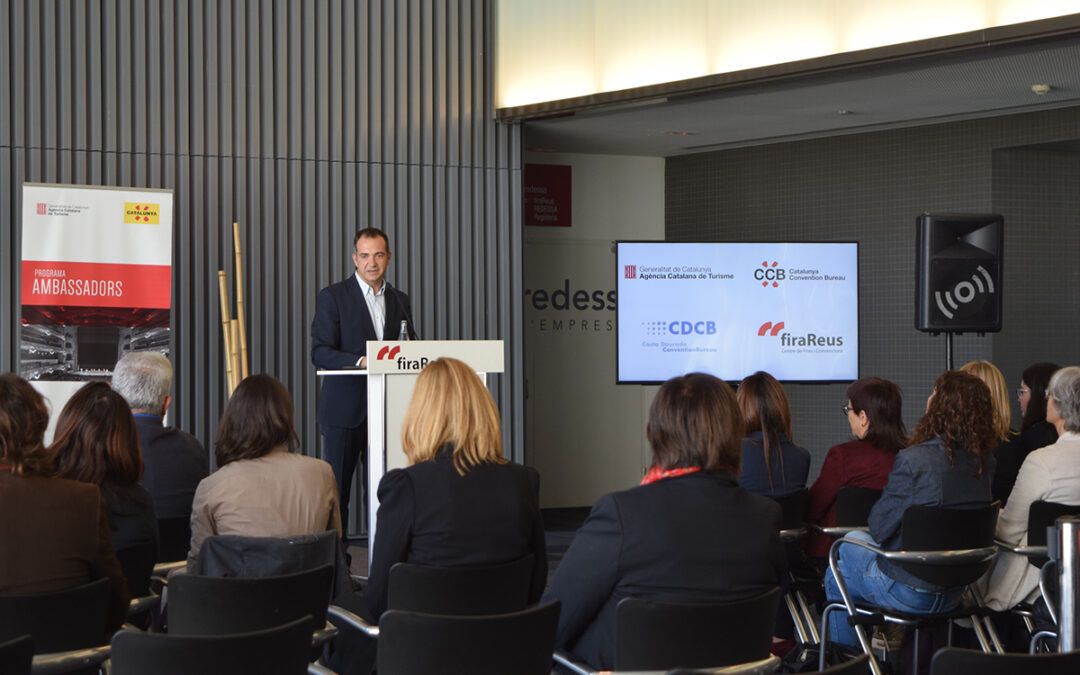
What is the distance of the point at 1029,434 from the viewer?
16.5 ft

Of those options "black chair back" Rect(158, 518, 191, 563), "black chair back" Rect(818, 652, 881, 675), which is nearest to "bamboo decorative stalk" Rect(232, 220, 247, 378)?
"black chair back" Rect(158, 518, 191, 563)

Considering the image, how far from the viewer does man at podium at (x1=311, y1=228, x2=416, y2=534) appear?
585 centimetres

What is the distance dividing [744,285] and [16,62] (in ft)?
15.2

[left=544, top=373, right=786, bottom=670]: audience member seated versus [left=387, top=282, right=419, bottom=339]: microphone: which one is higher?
[left=387, top=282, right=419, bottom=339]: microphone

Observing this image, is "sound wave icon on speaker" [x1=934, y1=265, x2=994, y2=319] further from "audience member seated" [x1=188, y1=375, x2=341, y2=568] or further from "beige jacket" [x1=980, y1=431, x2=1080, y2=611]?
"audience member seated" [x1=188, y1=375, x2=341, y2=568]

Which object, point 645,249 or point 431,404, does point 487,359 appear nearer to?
point 431,404

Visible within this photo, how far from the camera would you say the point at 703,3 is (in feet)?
23.8

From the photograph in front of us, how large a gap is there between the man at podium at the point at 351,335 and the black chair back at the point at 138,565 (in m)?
2.57

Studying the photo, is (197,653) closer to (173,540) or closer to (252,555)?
(252,555)

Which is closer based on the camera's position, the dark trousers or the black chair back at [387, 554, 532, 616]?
the black chair back at [387, 554, 532, 616]

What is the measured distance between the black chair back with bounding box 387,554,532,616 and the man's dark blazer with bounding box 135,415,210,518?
117cm

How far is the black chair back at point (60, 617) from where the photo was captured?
8.27ft

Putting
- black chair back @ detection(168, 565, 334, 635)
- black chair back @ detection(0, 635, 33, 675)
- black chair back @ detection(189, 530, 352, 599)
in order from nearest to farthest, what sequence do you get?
black chair back @ detection(0, 635, 33, 675), black chair back @ detection(168, 565, 334, 635), black chair back @ detection(189, 530, 352, 599)

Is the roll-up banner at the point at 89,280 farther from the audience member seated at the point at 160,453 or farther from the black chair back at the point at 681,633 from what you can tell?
the black chair back at the point at 681,633
